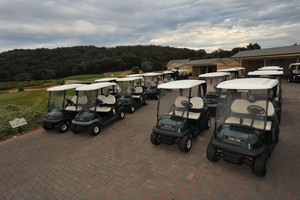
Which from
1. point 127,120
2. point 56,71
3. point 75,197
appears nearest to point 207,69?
point 127,120

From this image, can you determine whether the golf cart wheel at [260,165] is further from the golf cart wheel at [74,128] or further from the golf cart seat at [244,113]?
the golf cart wheel at [74,128]

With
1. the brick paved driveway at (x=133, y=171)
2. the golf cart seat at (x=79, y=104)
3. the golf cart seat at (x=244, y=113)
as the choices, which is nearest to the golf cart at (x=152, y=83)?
the golf cart seat at (x=79, y=104)

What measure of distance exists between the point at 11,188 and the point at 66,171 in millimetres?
1136

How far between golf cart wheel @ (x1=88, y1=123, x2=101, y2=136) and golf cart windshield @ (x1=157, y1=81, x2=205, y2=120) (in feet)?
8.12

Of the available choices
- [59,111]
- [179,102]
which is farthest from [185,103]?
[59,111]

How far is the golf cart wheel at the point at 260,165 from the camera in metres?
3.51

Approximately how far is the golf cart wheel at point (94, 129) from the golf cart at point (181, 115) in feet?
7.65

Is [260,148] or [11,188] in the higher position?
[260,148]

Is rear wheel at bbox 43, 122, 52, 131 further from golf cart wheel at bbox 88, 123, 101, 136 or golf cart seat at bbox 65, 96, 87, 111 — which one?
golf cart wheel at bbox 88, 123, 101, 136

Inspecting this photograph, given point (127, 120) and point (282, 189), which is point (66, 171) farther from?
point (282, 189)

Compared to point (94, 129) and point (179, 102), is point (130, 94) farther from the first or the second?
point (179, 102)

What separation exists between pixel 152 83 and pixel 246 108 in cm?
891

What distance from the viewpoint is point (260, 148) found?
3582 millimetres

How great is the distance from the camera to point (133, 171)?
417 cm
